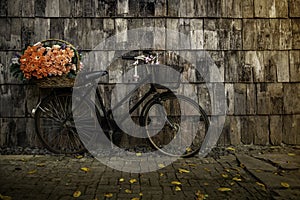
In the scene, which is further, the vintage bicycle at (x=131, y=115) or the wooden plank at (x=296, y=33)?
the wooden plank at (x=296, y=33)

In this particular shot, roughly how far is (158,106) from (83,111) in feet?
3.13

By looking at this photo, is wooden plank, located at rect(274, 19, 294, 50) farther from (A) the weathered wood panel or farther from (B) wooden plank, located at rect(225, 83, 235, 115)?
(B) wooden plank, located at rect(225, 83, 235, 115)

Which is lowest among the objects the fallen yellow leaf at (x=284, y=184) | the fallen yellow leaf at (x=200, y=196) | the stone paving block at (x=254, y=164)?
the fallen yellow leaf at (x=200, y=196)

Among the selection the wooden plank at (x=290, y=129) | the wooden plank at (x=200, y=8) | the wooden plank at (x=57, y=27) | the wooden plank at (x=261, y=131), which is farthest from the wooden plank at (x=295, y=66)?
the wooden plank at (x=57, y=27)

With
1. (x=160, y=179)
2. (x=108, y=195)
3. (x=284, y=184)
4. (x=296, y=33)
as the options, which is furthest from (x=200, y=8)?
(x=108, y=195)

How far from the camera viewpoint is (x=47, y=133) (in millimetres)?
4105

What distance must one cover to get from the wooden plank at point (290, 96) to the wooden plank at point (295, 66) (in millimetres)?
92

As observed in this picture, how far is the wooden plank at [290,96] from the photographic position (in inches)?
164

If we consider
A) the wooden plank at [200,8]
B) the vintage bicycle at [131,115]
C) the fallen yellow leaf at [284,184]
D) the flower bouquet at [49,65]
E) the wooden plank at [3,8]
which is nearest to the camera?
the fallen yellow leaf at [284,184]

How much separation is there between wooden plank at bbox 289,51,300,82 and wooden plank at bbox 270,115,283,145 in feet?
1.77

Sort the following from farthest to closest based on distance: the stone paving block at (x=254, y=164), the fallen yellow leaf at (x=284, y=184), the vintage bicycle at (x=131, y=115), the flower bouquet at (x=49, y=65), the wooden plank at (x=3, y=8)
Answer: the wooden plank at (x=3, y=8), the vintage bicycle at (x=131, y=115), the flower bouquet at (x=49, y=65), the stone paving block at (x=254, y=164), the fallen yellow leaf at (x=284, y=184)

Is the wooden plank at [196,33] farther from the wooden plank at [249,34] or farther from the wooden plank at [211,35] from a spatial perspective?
the wooden plank at [249,34]

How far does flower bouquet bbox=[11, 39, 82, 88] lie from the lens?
349 cm

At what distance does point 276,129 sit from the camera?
4.18 metres
